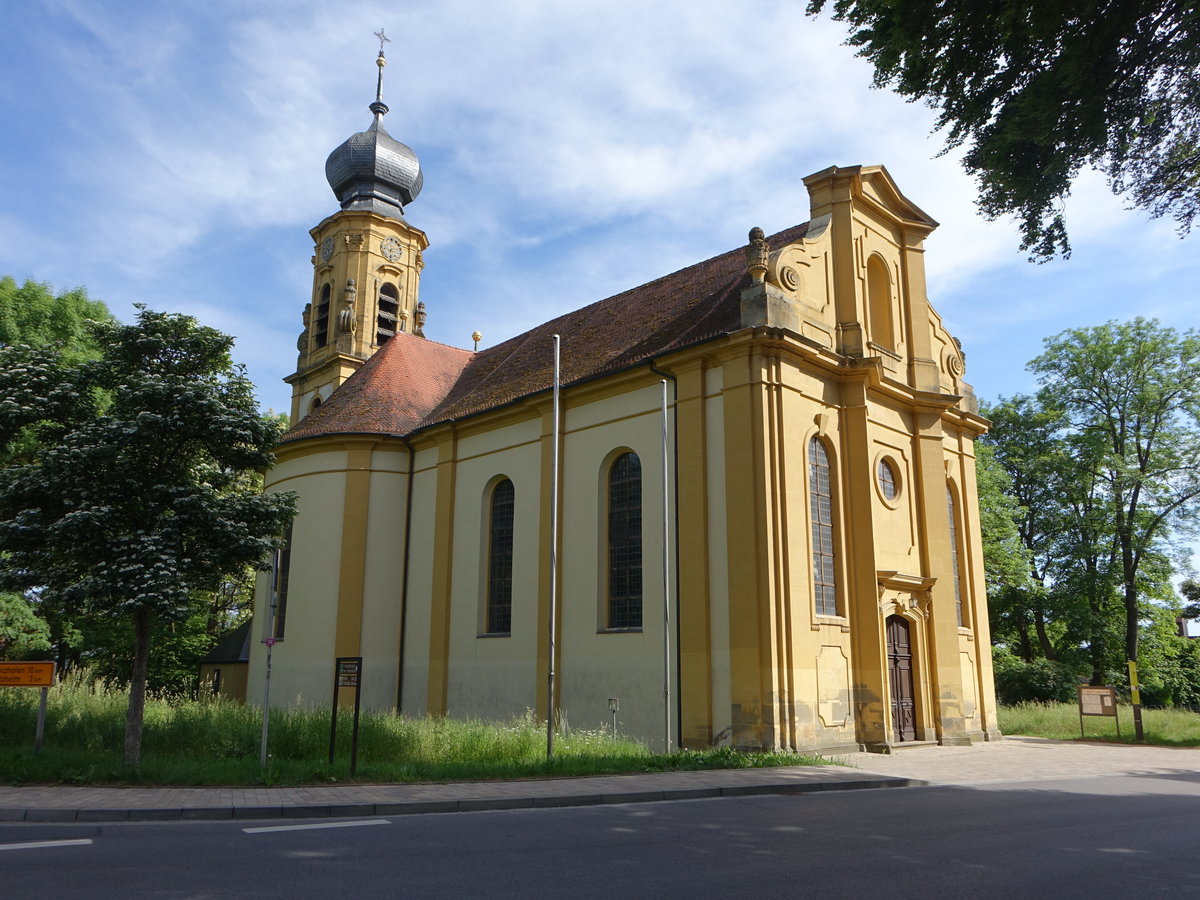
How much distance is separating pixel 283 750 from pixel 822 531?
11.5 m

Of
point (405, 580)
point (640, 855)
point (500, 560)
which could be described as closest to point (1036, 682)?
point (500, 560)

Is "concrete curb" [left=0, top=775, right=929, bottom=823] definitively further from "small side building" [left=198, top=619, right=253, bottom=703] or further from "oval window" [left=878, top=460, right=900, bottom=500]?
"small side building" [left=198, top=619, right=253, bottom=703]

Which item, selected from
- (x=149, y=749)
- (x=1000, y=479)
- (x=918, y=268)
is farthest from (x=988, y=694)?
(x=149, y=749)

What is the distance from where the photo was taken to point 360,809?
33.4 feet

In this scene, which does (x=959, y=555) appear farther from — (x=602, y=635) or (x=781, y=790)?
(x=781, y=790)

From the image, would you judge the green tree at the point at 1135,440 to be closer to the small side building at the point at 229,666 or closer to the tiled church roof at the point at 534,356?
the tiled church roof at the point at 534,356

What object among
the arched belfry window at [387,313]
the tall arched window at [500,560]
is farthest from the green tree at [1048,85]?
the arched belfry window at [387,313]

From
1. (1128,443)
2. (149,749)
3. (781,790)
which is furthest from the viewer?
(1128,443)

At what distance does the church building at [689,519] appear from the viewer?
18.3 meters

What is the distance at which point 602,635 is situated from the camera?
66.1ft

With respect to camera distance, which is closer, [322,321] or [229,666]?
[229,666]

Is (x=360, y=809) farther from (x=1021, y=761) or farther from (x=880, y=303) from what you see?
(x=880, y=303)

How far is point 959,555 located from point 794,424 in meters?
Answer: 8.29

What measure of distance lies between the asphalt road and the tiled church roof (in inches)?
459
